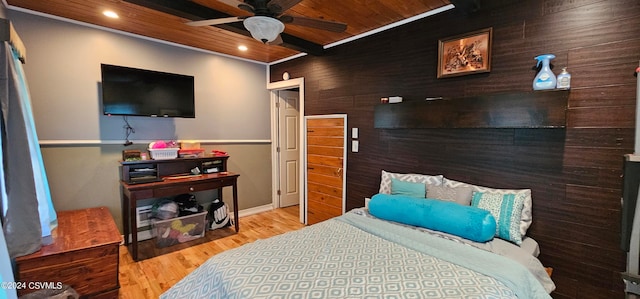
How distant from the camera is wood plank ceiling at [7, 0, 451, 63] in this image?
2.35m

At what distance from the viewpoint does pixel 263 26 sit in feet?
5.93

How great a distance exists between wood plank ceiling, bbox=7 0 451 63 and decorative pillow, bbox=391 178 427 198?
1.60 m

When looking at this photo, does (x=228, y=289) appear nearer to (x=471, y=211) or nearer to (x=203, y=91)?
(x=471, y=211)

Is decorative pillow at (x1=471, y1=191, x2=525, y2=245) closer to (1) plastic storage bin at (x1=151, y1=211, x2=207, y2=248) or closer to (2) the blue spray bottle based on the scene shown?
(2) the blue spray bottle

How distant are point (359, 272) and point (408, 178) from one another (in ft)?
4.53

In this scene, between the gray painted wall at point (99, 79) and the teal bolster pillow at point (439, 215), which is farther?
the gray painted wall at point (99, 79)

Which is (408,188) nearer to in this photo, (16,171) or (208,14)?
(208,14)

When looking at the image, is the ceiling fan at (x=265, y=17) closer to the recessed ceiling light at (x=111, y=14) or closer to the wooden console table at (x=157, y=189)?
the recessed ceiling light at (x=111, y=14)

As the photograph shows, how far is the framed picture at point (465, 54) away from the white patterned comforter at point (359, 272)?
1473 mm

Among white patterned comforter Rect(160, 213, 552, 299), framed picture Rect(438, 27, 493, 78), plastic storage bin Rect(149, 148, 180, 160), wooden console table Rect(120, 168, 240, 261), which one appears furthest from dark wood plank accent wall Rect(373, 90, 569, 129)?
plastic storage bin Rect(149, 148, 180, 160)

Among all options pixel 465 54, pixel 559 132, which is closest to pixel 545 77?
pixel 559 132

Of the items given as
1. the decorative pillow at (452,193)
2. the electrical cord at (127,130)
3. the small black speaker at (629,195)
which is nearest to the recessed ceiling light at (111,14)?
the electrical cord at (127,130)

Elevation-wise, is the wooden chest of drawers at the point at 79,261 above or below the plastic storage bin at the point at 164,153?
below

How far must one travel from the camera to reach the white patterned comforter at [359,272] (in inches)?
49.9
